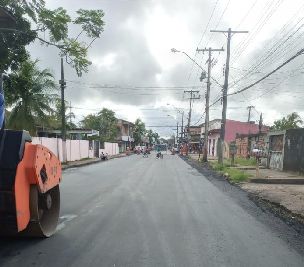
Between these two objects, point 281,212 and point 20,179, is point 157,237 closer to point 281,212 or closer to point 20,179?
point 20,179

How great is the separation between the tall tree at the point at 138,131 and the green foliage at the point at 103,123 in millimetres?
42144

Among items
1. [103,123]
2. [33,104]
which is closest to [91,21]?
[33,104]

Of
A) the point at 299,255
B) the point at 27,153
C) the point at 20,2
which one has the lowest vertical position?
the point at 299,255

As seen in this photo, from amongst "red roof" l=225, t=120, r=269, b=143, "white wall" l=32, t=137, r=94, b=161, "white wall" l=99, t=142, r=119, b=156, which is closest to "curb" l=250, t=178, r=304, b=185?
"white wall" l=32, t=137, r=94, b=161

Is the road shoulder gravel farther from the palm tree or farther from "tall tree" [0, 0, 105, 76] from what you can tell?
the palm tree

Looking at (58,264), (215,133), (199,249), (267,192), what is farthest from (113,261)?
(215,133)

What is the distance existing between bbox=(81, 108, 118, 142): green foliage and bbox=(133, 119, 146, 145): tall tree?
4214 cm

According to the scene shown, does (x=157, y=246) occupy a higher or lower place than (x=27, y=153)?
lower

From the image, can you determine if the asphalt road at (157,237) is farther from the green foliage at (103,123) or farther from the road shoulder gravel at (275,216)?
the green foliage at (103,123)

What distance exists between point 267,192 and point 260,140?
27.2 metres

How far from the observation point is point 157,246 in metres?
7.42

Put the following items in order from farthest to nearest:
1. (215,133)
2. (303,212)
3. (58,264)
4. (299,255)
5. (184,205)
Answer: (215,133) → (184,205) → (303,212) → (299,255) → (58,264)

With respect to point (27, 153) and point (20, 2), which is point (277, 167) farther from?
point (27, 153)

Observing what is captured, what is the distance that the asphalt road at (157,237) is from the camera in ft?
21.7
